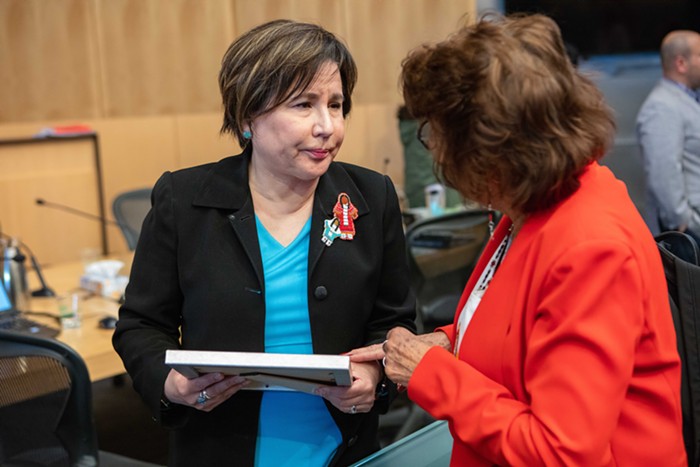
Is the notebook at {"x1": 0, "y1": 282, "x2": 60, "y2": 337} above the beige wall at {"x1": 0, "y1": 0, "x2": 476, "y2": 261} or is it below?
below

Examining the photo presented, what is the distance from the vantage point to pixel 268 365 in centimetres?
112

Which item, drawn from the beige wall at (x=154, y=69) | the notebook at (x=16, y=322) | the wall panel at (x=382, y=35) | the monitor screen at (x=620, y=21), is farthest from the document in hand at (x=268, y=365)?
the monitor screen at (x=620, y=21)

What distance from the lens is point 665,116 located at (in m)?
4.07

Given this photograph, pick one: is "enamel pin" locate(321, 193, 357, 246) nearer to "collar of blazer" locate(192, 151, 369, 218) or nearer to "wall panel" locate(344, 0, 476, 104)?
"collar of blazer" locate(192, 151, 369, 218)

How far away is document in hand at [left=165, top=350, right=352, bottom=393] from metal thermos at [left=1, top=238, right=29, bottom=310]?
1.89 meters

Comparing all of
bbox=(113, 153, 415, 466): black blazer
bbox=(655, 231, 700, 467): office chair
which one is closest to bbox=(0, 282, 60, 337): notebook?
bbox=(113, 153, 415, 466): black blazer

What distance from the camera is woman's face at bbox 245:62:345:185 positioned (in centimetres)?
136

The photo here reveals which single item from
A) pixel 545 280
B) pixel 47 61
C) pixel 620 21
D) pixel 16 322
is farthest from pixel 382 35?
pixel 545 280

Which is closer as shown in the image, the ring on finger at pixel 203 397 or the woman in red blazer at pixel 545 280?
the woman in red blazer at pixel 545 280

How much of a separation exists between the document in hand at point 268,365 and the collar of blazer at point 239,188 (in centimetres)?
34

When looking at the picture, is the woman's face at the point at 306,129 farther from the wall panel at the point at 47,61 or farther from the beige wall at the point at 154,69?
the wall panel at the point at 47,61

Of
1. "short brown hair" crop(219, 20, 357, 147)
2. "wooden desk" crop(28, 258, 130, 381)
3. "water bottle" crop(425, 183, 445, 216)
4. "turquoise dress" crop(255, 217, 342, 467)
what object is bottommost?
"wooden desk" crop(28, 258, 130, 381)

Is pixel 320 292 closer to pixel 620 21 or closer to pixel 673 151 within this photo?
pixel 673 151

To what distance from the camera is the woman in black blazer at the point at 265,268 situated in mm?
1364
